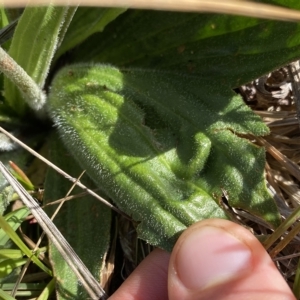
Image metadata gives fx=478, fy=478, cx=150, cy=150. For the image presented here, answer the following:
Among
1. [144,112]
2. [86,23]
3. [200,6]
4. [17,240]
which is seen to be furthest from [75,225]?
[200,6]

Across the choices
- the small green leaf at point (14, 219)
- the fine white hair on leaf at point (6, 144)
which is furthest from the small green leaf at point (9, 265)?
the fine white hair on leaf at point (6, 144)

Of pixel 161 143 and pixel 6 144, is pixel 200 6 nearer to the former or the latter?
pixel 161 143

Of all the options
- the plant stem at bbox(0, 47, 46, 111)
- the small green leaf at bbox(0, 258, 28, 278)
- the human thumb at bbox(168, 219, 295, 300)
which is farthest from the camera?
the small green leaf at bbox(0, 258, 28, 278)

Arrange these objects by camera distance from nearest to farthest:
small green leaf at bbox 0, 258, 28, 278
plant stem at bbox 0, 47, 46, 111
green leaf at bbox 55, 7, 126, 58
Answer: plant stem at bbox 0, 47, 46, 111
small green leaf at bbox 0, 258, 28, 278
green leaf at bbox 55, 7, 126, 58

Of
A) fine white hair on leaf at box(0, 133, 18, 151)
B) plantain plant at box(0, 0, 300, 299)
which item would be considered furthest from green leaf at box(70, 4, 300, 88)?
fine white hair on leaf at box(0, 133, 18, 151)

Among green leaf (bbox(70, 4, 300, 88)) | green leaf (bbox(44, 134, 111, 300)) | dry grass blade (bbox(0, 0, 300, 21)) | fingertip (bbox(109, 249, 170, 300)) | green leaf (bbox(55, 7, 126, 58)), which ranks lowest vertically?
fingertip (bbox(109, 249, 170, 300))

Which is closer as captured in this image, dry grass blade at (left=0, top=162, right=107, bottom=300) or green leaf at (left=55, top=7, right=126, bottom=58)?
dry grass blade at (left=0, top=162, right=107, bottom=300)

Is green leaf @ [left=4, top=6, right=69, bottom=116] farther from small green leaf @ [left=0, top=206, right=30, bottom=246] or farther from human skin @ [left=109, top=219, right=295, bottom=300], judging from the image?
human skin @ [left=109, top=219, right=295, bottom=300]

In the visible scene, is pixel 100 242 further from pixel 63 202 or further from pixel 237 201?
pixel 237 201
